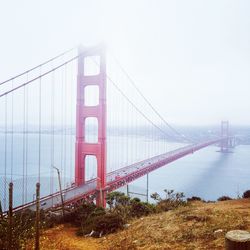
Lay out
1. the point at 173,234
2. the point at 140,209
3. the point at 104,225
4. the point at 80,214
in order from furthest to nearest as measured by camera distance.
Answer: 1. the point at 140,209
2. the point at 80,214
3. the point at 104,225
4. the point at 173,234

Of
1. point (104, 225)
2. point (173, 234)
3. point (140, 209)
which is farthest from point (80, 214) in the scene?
point (173, 234)

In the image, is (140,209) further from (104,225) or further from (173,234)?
(173,234)

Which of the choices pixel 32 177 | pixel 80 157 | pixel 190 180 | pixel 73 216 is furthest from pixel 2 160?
pixel 73 216

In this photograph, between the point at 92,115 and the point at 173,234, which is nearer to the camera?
the point at 173,234

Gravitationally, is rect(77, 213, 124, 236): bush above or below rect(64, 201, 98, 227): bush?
above

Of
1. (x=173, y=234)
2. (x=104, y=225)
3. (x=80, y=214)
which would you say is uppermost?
(x=173, y=234)

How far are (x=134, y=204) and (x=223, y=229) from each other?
3.83 metres

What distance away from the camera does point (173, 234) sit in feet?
15.9

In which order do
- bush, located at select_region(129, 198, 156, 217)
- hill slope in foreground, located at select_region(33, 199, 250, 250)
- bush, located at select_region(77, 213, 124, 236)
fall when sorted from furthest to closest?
bush, located at select_region(129, 198, 156, 217) < bush, located at select_region(77, 213, 124, 236) < hill slope in foreground, located at select_region(33, 199, 250, 250)

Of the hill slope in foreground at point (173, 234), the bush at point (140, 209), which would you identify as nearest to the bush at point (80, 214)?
the bush at point (140, 209)

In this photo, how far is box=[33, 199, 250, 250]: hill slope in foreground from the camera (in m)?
4.48

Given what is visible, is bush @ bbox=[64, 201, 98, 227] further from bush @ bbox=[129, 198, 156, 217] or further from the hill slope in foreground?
the hill slope in foreground

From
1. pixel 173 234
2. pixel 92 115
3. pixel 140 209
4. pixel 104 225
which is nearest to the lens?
pixel 173 234

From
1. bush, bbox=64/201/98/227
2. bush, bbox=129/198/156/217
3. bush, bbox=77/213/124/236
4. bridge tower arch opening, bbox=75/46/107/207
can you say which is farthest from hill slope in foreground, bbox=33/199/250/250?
bridge tower arch opening, bbox=75/46/107/207
